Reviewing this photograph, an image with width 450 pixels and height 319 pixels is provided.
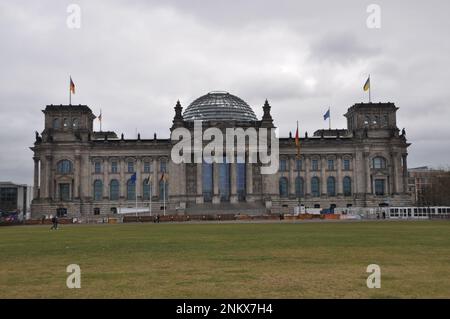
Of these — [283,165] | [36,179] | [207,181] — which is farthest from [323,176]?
[36,179]

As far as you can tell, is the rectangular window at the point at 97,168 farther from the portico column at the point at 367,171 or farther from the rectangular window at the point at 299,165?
the portico column at the point at 367,171

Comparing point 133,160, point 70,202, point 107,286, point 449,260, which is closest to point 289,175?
point 133,160

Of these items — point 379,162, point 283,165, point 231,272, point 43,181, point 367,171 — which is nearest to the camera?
point 231,272

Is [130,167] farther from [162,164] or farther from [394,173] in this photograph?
[394,173]

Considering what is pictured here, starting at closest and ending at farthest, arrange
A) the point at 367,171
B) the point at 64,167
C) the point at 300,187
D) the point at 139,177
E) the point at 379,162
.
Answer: the point at 64,167 < the point at 367,171 < the point at 300,187 < the point at 139,177 < the point at 379,162

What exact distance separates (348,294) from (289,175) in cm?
11098

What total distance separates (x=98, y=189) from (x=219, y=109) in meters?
35.3

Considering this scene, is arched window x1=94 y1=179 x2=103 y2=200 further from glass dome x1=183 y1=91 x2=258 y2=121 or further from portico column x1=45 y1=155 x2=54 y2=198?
glass dome x1=183 y1=91 x2=258 y2=121

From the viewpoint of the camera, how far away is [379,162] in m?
126

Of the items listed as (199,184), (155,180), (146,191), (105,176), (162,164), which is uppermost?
(162,164)

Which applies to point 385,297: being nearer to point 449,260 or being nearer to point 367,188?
point 449,260

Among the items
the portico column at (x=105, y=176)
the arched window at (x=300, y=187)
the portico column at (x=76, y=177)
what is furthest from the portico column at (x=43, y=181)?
the arched window at (x=300, y=187)

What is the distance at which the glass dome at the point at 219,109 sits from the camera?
12962 cm
